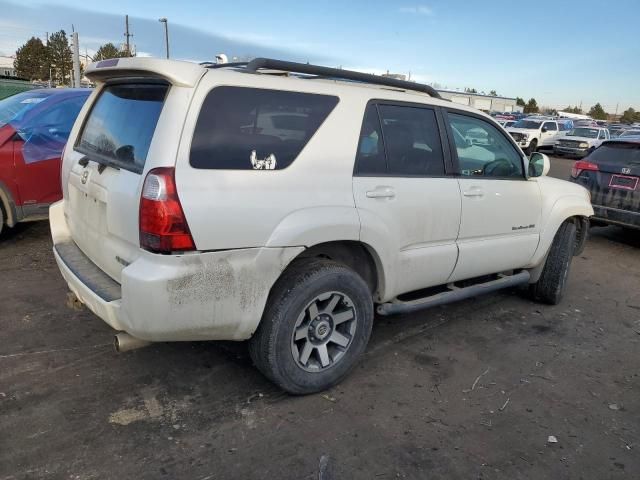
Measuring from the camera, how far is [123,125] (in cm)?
316

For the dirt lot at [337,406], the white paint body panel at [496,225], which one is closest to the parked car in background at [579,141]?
the white paint body panel at [496,225]

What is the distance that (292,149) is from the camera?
118 inches

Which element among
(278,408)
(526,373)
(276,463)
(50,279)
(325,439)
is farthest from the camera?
(50,279)

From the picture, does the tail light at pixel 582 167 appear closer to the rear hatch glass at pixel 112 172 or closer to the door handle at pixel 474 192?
the door handle at pixel 474 192

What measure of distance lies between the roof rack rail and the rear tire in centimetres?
199

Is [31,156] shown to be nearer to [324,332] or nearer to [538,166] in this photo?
[324,332]

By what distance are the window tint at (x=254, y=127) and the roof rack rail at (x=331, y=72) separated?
0.20 m

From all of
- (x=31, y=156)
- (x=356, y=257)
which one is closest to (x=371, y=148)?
(x=356, y=257)

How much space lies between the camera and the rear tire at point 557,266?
4.97 metres

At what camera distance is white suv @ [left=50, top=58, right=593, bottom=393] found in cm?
265

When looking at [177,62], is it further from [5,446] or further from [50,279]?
[50,279]

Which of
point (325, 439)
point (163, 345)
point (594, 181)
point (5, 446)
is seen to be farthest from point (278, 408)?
point (594, 181)

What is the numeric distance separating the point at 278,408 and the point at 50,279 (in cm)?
305

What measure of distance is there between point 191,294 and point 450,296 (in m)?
2.13
